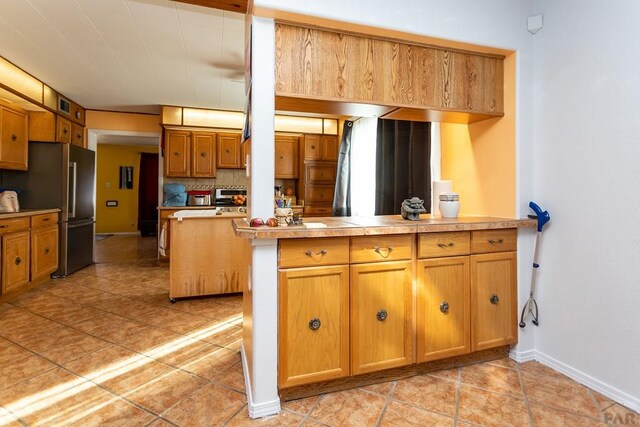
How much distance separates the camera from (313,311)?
5.63ft

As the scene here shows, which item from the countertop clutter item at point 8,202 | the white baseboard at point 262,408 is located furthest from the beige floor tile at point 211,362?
the countertop clutter item at point 8,202

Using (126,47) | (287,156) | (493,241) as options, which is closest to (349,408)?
(493,241)

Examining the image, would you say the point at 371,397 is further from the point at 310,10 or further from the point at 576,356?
the point at 310,10

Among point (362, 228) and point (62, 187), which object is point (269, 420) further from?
point (62, 187)

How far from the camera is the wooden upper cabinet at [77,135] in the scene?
499 cm

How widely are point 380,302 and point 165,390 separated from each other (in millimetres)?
1330

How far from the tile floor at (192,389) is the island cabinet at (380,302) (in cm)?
19

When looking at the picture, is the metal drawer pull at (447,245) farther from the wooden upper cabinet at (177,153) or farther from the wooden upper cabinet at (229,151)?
the wooden upper cabinet at (177,153)

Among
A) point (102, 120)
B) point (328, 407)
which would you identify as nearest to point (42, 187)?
point (102, 120)

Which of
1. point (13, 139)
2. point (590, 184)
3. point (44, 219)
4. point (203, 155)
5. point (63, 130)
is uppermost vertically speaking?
point (63, 130)

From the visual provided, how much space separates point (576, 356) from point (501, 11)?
7.36ft

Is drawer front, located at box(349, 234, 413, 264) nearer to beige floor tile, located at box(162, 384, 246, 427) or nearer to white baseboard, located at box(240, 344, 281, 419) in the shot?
white baseboard, located at box(240, 344, 281, 419)

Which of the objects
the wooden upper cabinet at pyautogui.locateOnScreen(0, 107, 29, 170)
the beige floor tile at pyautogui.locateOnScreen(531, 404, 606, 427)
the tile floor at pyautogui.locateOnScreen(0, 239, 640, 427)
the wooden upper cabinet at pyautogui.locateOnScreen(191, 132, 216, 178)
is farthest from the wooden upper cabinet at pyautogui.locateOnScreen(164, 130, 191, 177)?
the beige floor tile at pyautogui.locateOnScreen(531, 404, 606, 427)

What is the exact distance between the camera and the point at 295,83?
5.90 ft
